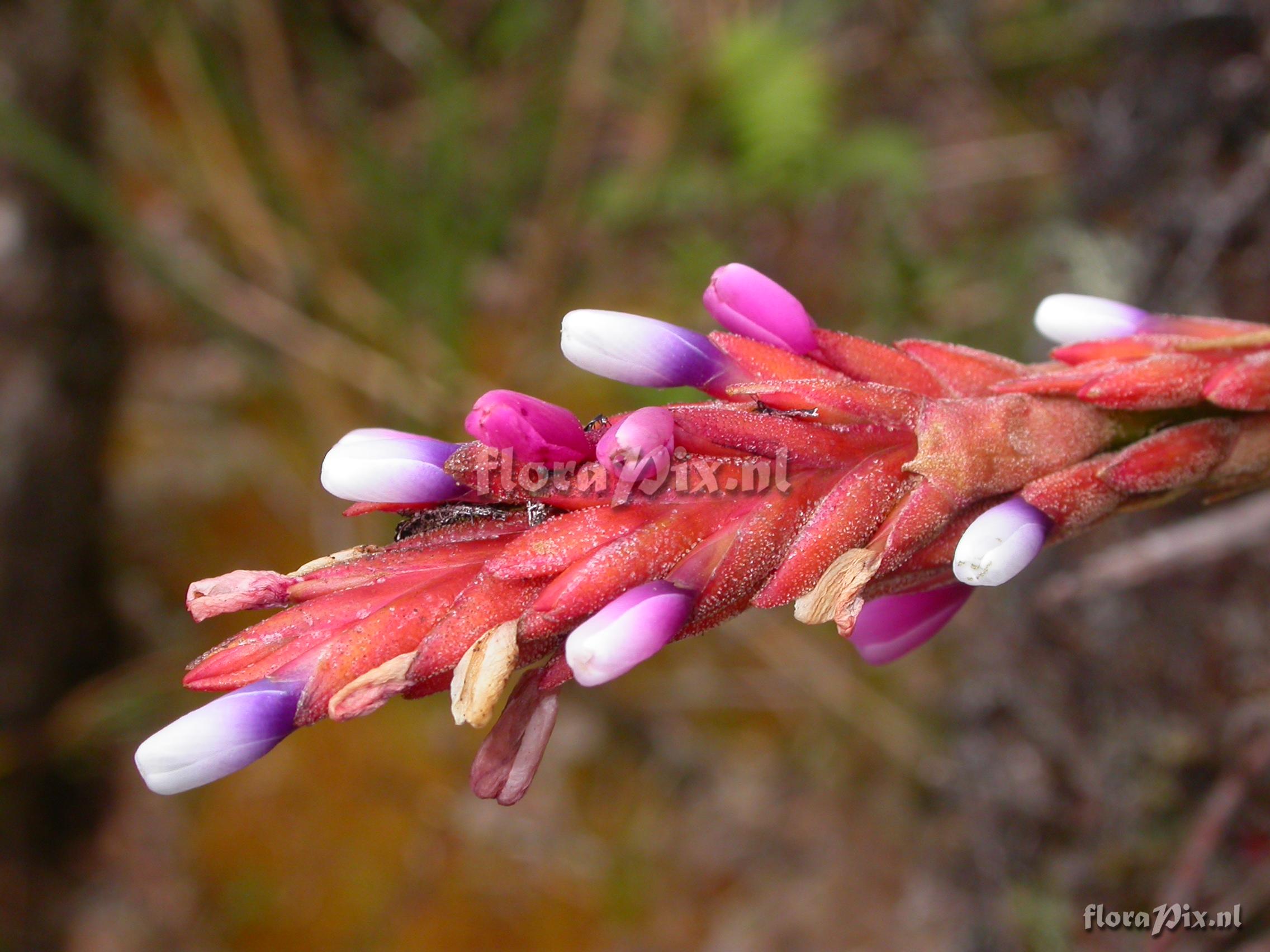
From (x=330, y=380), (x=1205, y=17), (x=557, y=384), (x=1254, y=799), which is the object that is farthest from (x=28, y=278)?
(x=1254, y=799)

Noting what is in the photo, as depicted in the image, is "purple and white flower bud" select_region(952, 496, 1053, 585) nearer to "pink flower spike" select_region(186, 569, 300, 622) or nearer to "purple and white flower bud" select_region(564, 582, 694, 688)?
"purple and white flower bud" select_region(564, 582, 694, 688)

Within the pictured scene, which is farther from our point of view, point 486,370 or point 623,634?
point 486,370
